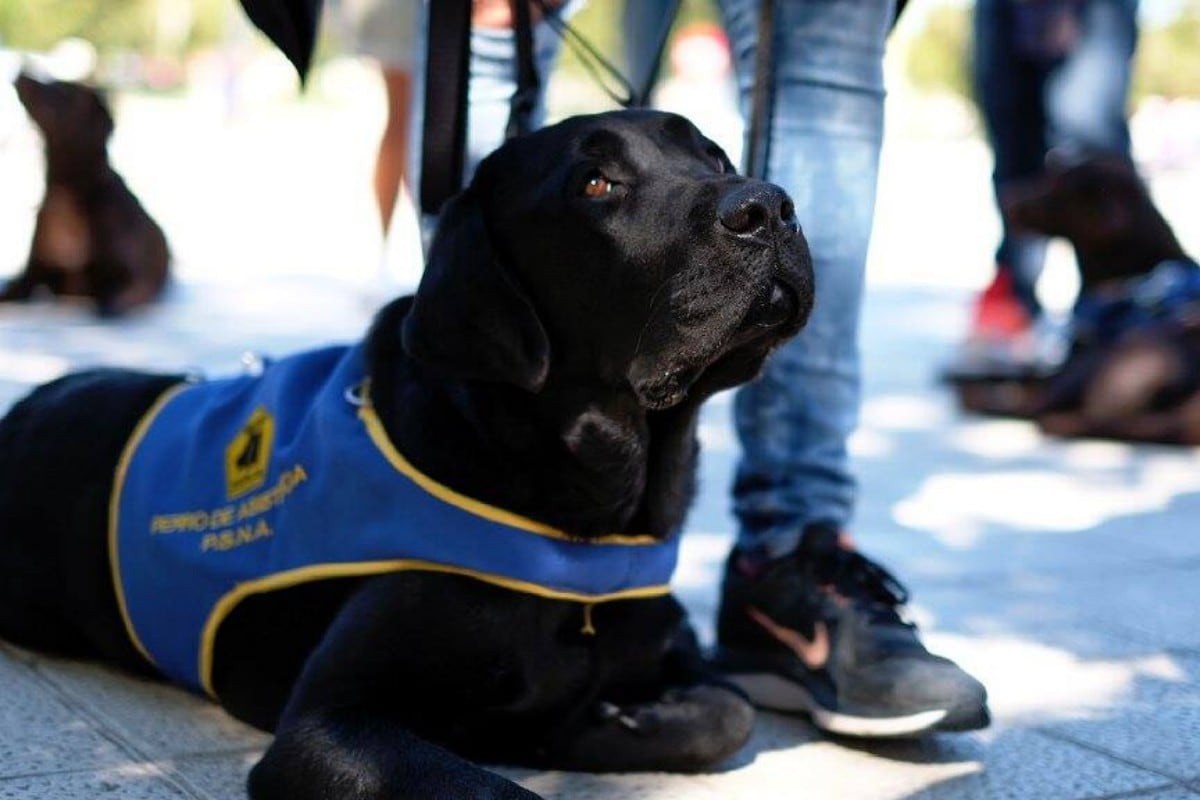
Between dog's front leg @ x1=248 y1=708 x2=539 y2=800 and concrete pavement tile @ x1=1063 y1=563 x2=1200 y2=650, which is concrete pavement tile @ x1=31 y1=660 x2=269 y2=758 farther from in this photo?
concrete pavement tile @ x1=1063 y1=563 x2=1200 y2=650

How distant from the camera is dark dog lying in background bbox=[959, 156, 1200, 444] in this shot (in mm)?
6211

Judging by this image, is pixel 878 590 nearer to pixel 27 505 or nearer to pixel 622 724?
pixel 622 724

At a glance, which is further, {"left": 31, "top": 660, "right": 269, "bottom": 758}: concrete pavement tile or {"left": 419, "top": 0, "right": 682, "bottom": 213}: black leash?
{"left": 419, "top": 0, "right": 682, "bottom": 213}: black leash

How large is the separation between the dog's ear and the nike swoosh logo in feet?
2.66

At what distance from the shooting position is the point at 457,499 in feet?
8.64

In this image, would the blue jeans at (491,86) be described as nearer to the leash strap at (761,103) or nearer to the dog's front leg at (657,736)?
the leash strap at (761,103)

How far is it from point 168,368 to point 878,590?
4.18m

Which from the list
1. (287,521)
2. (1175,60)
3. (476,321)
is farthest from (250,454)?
(1175,60)

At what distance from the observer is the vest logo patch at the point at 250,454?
9.56 ft

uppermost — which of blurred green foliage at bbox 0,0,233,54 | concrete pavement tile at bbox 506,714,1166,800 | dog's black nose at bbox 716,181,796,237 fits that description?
blurred green foliage at bbox 0,0,233,54

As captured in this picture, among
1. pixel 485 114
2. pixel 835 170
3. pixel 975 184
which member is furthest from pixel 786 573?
pixel 975 184

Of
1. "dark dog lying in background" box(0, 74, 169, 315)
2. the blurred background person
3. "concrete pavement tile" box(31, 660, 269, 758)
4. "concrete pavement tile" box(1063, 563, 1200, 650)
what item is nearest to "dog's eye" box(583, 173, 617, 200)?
"concrete pavement tile" box(31, 660, 269, 758)

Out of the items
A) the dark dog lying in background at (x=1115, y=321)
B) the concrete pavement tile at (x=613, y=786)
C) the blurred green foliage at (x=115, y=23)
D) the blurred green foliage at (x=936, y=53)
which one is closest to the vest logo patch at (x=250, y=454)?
the concrete pavement tile at (x=613, y=786)

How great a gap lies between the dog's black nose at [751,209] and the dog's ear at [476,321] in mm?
345
